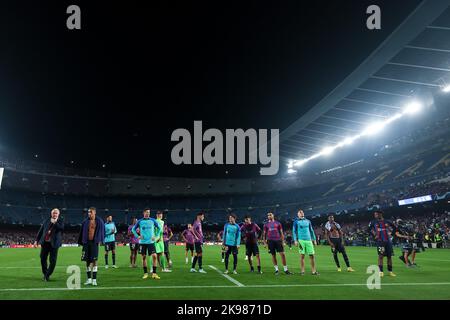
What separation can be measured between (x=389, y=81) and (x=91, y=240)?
28447mm

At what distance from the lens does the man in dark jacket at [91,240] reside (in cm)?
952

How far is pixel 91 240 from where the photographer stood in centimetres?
973

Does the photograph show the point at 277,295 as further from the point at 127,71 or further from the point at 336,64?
the point at 336,64

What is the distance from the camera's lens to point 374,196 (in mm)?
48562

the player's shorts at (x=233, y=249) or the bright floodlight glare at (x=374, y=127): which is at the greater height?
the bright floodlight glare at (x=374, y=127)

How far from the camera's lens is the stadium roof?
65.0 feet

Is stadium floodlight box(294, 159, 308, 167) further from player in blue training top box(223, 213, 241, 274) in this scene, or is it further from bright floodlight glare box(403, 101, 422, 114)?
player in blue training top box(223, 213, 241, 274)

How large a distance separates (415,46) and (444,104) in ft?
68.7

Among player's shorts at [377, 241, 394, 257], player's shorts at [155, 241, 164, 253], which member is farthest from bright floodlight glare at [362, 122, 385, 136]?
player's shorts at [155, 241, 164, 253]

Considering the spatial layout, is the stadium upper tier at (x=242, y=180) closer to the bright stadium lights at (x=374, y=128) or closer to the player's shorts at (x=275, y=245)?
the bright stadium lights at (x=374, y=128)

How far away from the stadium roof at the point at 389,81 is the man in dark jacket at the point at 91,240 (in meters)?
18.5

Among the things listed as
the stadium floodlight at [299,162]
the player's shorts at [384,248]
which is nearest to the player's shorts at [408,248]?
the player's shorts at [384,248]

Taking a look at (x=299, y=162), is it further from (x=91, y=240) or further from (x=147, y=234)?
(x=91, y=240)

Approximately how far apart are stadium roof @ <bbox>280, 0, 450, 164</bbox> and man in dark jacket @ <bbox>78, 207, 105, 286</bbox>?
18.5m
